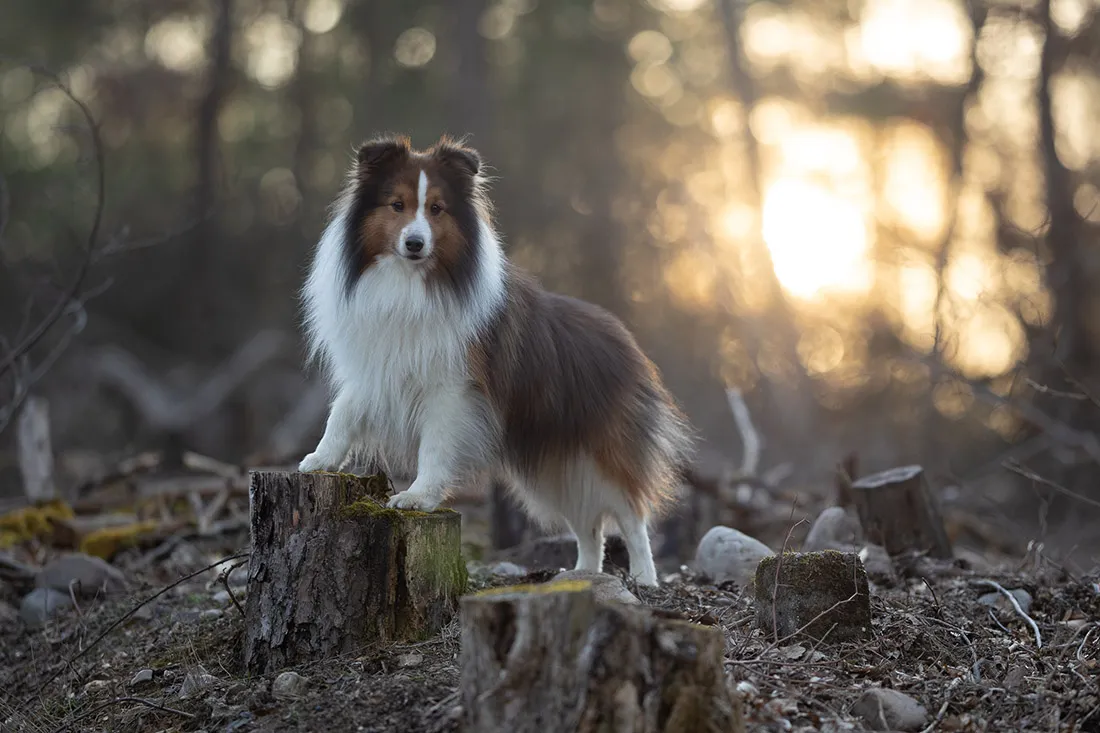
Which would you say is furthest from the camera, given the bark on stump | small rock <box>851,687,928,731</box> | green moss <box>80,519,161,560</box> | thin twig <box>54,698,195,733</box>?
green moss <box>80,519,161,560</box>

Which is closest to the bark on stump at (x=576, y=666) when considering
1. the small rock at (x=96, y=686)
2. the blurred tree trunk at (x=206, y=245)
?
the small rock at (x=96, y=686)

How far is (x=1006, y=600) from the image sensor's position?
5527 millimetres

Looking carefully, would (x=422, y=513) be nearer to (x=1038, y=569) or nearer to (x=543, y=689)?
(x=543, y=689)

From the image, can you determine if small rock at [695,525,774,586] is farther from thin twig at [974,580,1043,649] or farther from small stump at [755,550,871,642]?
small stump at [755,550,871,642]

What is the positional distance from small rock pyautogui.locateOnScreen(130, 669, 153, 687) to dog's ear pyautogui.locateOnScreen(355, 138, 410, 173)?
97.1 inches

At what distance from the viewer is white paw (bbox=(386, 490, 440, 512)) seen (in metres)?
4.71

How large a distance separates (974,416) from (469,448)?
12.7 m

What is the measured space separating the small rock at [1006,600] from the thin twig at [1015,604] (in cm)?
3

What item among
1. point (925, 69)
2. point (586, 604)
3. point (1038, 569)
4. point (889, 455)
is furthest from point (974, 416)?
point (586, 604)

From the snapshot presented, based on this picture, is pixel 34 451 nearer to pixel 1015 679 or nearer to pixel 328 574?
pixel 328 574

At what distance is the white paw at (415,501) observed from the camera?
15.5 ft

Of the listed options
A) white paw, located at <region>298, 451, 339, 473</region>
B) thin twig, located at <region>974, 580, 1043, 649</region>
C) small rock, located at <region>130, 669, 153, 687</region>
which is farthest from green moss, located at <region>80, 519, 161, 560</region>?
thin twig, located at <region>974, 580, 1043, 649</region>

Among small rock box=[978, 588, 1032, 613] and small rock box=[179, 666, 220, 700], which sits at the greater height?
small rock box=[179, 666, 220, 700]

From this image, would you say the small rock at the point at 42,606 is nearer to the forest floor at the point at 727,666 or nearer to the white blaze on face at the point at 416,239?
the forest floor at the point at 727,666
